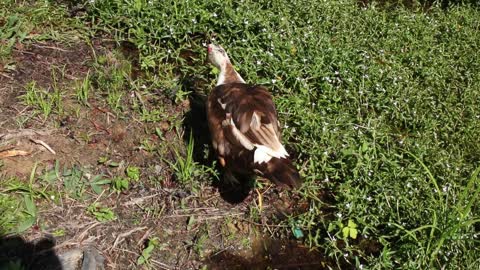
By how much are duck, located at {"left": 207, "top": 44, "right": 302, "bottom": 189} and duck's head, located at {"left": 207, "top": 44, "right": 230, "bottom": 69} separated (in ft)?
1.20

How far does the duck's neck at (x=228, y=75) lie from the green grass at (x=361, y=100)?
1.21 ft

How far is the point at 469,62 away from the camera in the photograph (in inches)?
247

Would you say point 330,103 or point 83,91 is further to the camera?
point 330,103

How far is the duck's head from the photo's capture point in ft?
16.5

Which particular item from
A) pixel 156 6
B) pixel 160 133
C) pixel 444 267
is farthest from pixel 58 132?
pixel 444 267

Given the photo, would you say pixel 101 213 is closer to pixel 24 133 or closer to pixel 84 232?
pixel 84 232

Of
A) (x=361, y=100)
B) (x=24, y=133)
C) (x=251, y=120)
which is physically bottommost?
(x=24, y=133)

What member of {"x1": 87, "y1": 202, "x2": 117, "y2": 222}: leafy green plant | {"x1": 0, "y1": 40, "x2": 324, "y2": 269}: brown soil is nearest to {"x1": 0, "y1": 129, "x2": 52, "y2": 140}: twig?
{"x1": 0, "y1": 40, "x2": 324, "y2": 269}: brown soil

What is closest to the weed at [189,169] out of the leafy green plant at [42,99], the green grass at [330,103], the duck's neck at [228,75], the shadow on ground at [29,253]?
the green grass at [330,103]

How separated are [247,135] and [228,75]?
1.03 m

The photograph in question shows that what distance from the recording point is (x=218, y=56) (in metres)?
5.07

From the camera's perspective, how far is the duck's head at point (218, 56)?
5023mm

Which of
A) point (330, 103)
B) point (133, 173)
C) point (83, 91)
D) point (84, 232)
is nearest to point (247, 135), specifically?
point (133, 173)

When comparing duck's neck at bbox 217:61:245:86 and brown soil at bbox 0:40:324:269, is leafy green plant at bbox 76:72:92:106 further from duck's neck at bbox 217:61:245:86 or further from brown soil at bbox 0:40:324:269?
duck's neck at bbox 217:61:245:86
